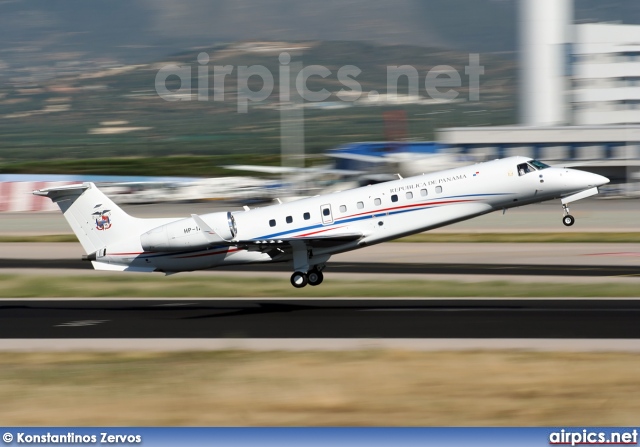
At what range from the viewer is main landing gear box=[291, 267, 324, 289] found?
27891mm

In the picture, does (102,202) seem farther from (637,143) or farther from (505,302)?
(637,143)

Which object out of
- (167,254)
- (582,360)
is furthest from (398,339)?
(167,254)

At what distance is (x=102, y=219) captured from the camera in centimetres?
2767

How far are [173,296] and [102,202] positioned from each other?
398 cm

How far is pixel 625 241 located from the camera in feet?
146

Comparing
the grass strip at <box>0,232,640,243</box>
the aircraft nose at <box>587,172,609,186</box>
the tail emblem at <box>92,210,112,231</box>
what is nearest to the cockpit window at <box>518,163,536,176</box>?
the aircraft nose at <box>587,172,609,186</box>

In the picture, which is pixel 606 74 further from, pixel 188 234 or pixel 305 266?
pixel 188 234

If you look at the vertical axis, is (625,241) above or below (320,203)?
below

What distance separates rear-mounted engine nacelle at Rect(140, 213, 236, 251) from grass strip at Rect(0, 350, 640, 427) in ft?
25.7

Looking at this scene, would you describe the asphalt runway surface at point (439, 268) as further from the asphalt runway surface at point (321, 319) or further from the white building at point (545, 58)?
the white building at point (545, 58)

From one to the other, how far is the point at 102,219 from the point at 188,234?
3003 mm

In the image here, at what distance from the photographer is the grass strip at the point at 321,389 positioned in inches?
543

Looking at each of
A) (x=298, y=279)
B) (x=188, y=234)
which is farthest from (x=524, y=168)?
(x=188, y=234)

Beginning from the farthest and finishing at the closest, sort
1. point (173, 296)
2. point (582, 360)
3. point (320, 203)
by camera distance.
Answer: point (173, 296) < point (320, 203) < point (582, 360)
